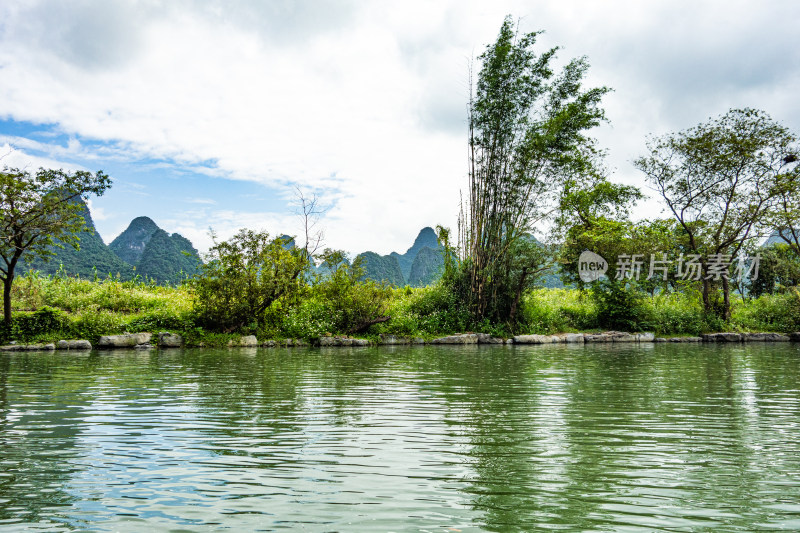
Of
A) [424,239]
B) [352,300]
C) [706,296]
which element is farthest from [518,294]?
[424,239]

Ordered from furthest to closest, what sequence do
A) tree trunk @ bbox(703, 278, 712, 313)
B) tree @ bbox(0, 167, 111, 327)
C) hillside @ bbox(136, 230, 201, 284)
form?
hillside @ bbox(136, 230, 201, 284) → tree trunk @ bbox(703, 278, 712, 313) → tree @ bbox(0, 167, 111, 327)

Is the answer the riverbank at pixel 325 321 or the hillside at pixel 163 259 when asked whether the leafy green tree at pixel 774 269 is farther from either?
the hillside at pixel 163 259

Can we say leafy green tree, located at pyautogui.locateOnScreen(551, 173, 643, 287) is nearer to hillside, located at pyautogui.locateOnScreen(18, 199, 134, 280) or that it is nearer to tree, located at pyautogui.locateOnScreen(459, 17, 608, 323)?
tree, located at pyautogui.locateOnScreen(459, 17, 608, 323)

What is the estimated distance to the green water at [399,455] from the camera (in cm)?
243

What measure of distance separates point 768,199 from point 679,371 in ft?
55.9

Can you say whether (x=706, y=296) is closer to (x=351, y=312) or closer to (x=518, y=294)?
(x=518, y=294)

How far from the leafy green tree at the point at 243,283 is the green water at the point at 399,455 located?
872cm

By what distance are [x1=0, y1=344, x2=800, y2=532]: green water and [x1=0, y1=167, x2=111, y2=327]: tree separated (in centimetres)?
802

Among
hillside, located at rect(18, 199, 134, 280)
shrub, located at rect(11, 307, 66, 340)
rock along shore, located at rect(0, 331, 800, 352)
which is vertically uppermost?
hillside, located at rect(18, 199, 134, 280)

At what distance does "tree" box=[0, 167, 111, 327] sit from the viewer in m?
13.6

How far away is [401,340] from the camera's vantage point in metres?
17.5

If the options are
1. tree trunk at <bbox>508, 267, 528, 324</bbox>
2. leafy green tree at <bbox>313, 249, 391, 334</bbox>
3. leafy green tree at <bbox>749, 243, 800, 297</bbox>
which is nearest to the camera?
leafy green tree at <bbox>313, 249, 391, 334</bbox>

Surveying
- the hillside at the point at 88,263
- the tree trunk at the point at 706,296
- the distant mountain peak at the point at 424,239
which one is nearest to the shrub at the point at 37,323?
the tree trunk at the point at 706,296

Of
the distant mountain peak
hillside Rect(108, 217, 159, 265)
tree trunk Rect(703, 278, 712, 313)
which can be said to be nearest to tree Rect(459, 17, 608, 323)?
tree trunk Rect(703, 278, 712, 313)
